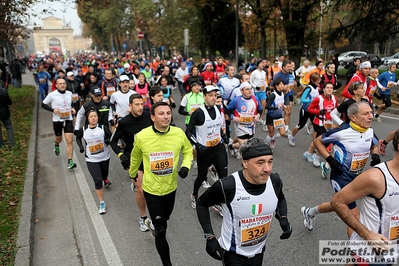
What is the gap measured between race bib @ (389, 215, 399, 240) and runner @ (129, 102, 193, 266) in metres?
2.08

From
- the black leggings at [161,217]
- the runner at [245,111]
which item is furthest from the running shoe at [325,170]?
the black leggings at [161,217]

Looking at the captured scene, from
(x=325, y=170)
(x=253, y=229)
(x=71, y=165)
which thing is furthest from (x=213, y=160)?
(x=71, y=165)

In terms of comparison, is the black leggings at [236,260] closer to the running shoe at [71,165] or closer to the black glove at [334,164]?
the black glove at [334,164]

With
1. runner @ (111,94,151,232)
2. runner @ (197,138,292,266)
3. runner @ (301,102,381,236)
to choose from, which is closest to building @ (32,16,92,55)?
runner @ (111,94,151,232)

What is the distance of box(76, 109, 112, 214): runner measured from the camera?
5598 millimetres

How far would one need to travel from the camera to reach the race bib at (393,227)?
2.59 m

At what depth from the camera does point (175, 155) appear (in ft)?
13.3

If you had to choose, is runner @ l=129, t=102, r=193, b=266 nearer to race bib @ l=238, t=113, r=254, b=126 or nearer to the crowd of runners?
the crowd of runners

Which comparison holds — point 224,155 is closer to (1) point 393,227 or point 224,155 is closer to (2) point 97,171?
(2) point 97,171

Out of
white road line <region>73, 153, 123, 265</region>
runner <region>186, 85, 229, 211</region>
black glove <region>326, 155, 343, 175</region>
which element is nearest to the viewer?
black glove <region>326, 155, 343, 175</region>

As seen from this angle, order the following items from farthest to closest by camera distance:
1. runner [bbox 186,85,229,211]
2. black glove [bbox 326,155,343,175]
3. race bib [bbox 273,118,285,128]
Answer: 1. race bib [bbox 273,118,285,128]
2. runner [bbox 186,85,229,211]
3. black glove [bbox 326,155,343,175]

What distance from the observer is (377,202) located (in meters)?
2.55

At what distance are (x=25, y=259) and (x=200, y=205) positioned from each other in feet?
8.46

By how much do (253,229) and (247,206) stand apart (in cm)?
24
